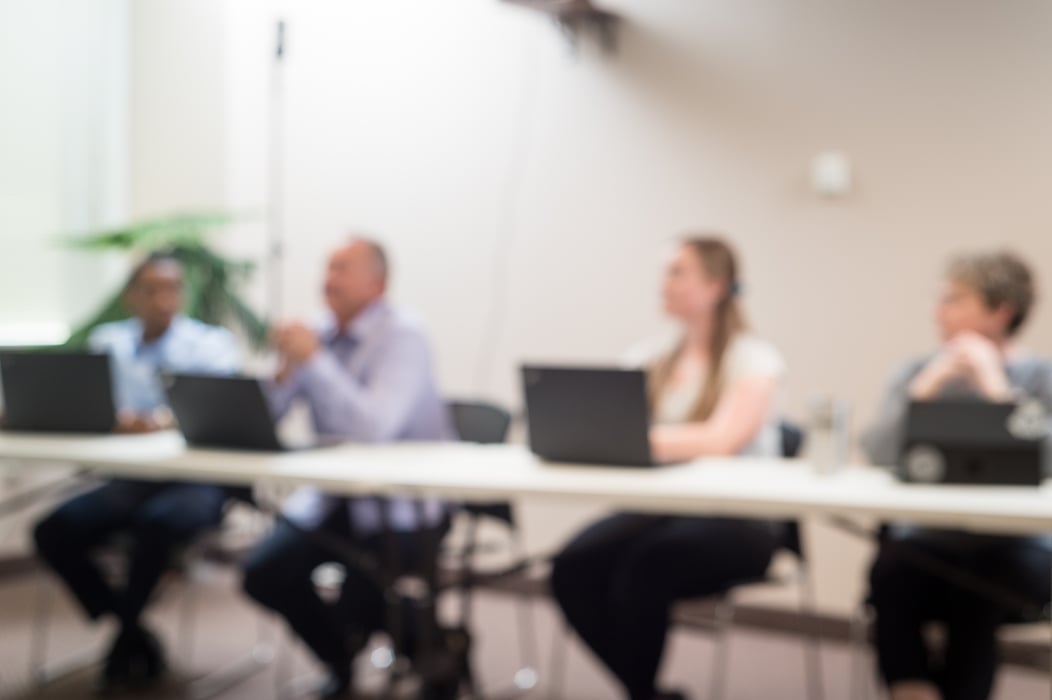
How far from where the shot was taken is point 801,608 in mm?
4008

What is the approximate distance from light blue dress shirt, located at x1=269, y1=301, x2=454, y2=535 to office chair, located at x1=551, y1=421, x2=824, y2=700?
2.31 ft

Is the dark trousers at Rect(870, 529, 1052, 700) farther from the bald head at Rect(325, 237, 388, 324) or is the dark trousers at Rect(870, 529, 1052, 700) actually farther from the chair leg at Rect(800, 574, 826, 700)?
the bald head at Rect(325, 237, 388, 324)

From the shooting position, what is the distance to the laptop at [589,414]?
2529mm

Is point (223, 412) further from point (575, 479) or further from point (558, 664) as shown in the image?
point (558, 664)

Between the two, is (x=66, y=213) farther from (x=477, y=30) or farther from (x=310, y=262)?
(x=477, y=30)

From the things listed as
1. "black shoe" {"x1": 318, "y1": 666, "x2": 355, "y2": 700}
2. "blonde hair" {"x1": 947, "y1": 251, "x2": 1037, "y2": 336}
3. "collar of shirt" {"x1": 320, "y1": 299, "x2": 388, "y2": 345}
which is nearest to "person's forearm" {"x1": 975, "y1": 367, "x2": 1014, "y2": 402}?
"blonde hair" {"x1": 947, "y1": 251, "x2": 1037, "y2": 336}

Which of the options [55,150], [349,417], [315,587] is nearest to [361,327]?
[349,417]

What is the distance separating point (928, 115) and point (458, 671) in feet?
6.74

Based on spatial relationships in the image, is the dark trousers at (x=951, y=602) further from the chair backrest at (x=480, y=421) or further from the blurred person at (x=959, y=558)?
the chair backrest at (x=480, y=421)

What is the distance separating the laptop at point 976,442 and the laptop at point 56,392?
1859 millimetres

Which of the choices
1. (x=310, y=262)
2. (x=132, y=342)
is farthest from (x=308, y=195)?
(x=132, y=342)

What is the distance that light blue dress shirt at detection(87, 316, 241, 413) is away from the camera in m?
3.82

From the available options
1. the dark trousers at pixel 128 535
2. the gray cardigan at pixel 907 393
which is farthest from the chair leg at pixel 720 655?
the dark trousers at pixel 128 535

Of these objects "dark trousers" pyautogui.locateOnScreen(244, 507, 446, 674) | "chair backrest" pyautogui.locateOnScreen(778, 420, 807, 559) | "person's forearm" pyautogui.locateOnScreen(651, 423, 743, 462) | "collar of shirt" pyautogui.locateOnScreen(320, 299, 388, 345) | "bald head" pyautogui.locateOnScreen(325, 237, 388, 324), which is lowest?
"dark trousers" pyautogui.locateOnScreen(244, 507, 446, 674)
